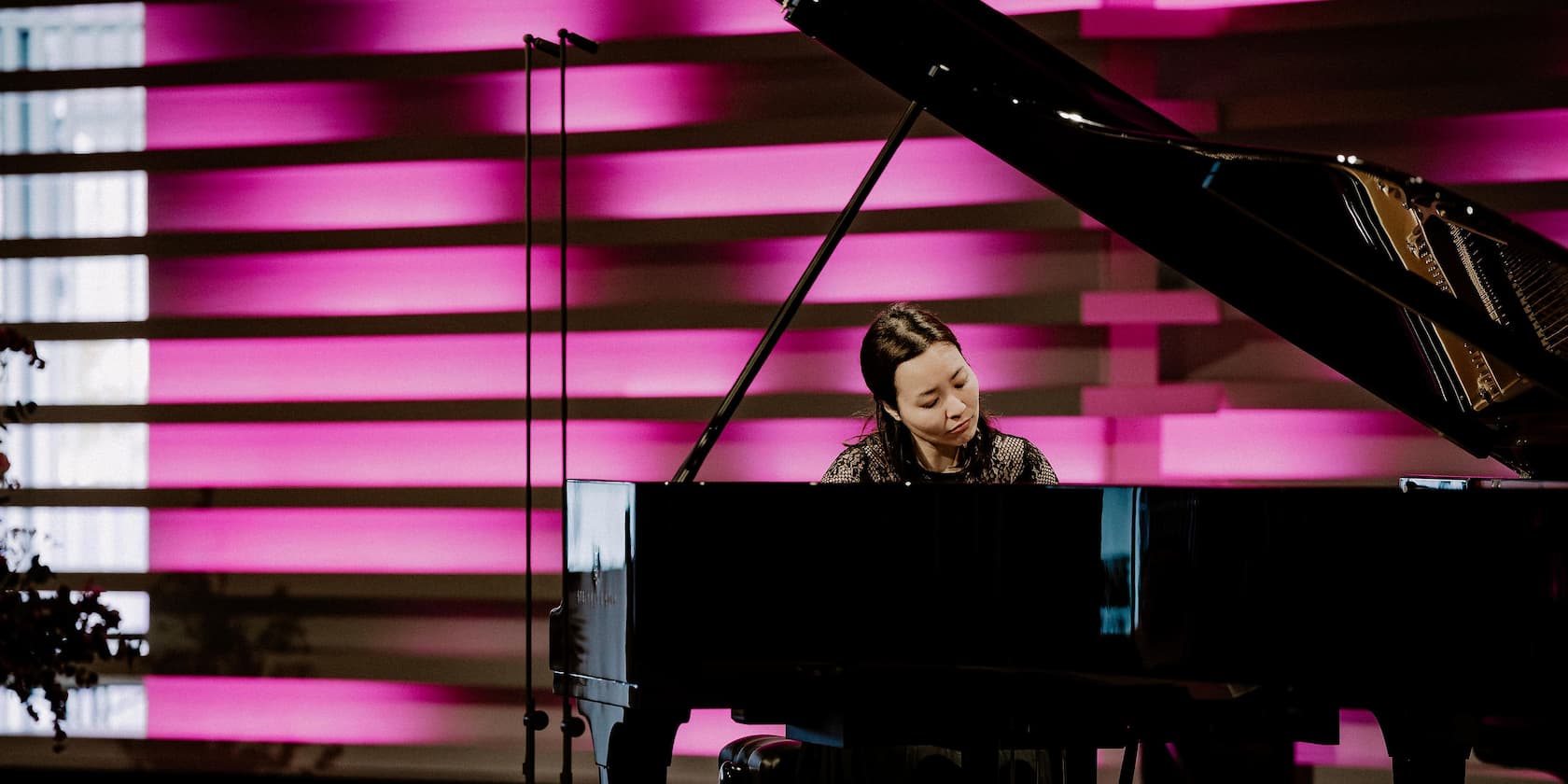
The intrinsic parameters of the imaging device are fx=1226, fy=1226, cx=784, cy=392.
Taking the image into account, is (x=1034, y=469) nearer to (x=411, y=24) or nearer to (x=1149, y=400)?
(x=1149, y=400)

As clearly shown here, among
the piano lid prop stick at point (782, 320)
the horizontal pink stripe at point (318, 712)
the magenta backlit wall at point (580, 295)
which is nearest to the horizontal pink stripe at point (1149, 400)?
the magenta backlit wall at point (580, 295)

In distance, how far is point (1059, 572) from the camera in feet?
6.13

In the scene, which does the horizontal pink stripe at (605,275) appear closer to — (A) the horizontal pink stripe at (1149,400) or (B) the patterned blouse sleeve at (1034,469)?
(A) the horizontal pink stripe at (1149,400)

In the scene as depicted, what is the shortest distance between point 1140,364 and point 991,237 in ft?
1.64

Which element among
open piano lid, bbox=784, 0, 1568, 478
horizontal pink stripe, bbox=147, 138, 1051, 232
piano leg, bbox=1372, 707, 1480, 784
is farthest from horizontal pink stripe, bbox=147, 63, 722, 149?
piano leg, bbox=1372, 707, 1480, 784

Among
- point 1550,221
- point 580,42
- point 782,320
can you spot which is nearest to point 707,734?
point 782,320

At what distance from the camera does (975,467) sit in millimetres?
2463

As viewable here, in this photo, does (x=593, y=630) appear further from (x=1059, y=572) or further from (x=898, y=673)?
(x=1059, y=572)

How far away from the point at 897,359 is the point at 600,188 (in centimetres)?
126

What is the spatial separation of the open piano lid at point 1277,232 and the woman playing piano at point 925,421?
41 cm

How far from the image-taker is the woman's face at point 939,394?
7.72 feet

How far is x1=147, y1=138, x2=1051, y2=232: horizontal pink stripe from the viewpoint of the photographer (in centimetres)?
321

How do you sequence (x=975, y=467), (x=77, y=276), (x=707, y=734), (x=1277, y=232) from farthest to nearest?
(x=77, y=276) → (x=707, y=734) → (x=975, y=467) → (x=1277, y=232)

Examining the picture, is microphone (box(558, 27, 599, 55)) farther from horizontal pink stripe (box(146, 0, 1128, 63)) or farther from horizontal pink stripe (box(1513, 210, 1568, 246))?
horizontal pink stripe (box(1513, 210, 1568, 246))
